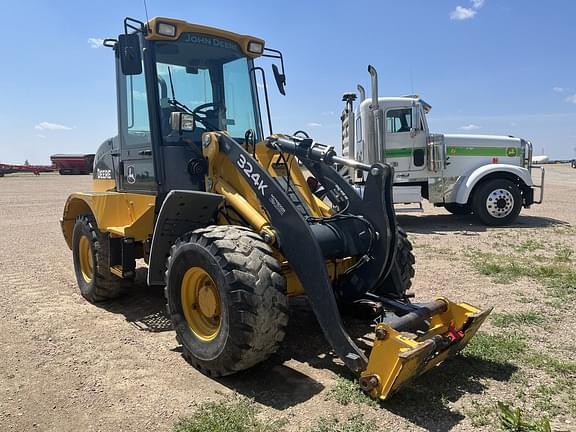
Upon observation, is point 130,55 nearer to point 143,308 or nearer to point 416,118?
point 143,308

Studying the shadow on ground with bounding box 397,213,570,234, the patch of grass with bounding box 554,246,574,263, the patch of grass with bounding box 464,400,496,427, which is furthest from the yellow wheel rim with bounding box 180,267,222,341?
the shadow on ground with bounding box 397,213,570,234

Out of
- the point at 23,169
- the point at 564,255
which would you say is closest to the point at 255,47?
the point at 564,255

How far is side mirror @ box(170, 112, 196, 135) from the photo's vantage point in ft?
15.3

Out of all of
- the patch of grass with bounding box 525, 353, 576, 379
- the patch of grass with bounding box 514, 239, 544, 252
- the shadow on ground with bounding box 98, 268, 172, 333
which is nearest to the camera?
the patch of grass with bounding box 525, 353, 576, 379

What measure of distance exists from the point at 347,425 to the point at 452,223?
10.3 metres

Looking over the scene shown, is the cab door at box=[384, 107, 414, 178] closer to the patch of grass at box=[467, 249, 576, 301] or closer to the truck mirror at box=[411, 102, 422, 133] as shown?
the truck mirror at box=[411, 102, 422, 133]

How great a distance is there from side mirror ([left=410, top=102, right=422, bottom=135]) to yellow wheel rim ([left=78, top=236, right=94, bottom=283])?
8348mm

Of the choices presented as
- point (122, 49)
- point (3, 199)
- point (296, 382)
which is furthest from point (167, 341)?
point (3, 199)

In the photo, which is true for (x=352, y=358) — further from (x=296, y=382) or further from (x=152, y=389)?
(x=152, y=389)

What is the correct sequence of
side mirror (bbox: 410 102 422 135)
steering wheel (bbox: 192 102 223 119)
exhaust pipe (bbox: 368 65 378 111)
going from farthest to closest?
side mirror (bbox: 410 102 422 135) → exhaust pipe (bbox: 368 65 378 111) → steering wheel (bbox: 192 102 223 119)

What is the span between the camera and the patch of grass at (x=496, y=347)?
4227mm

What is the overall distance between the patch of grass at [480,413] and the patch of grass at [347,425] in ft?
2.12

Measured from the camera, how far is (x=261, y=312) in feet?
11.7

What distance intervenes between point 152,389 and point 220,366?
21.5 inches
